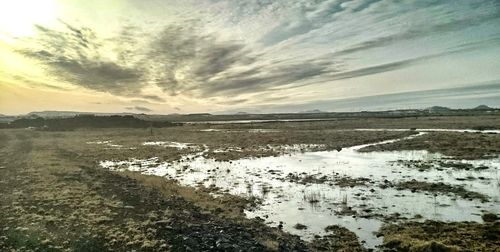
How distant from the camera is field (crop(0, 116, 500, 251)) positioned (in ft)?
45.3

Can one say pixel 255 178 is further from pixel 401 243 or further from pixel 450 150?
pixel 450 150

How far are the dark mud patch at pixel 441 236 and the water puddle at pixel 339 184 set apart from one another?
758 millimetres

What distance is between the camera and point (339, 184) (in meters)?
24.4

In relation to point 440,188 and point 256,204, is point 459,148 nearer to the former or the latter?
point 440,188

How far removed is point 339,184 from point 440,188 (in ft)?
20.5

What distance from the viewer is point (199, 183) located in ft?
86.3

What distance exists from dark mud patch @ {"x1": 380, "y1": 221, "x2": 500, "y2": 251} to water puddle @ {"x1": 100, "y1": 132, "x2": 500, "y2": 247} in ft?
2.49

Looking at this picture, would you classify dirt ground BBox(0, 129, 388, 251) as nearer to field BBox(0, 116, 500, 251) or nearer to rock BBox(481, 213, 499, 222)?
field BBox(0, 116, 500, 251)

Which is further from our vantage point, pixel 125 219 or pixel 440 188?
pixel 440 188

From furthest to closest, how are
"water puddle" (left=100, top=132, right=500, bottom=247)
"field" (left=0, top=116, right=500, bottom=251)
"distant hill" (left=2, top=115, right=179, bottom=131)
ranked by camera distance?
"distant hill" (left=2, top=115, right=179, bottom=131) → "water puddle" (left=100, top=132, right=500, bottom=247) → "field" (left=0, top=116, right=500, bottom=251)

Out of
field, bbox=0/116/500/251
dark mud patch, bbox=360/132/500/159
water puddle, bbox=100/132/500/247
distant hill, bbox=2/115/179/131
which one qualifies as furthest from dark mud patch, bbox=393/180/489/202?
distant hill, bbox=2/115/179/131

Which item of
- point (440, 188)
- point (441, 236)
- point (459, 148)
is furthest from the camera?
point (459, 148)

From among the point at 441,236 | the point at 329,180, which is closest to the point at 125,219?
the point at 441,236

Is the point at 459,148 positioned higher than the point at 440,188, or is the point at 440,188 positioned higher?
the point at 440,188
